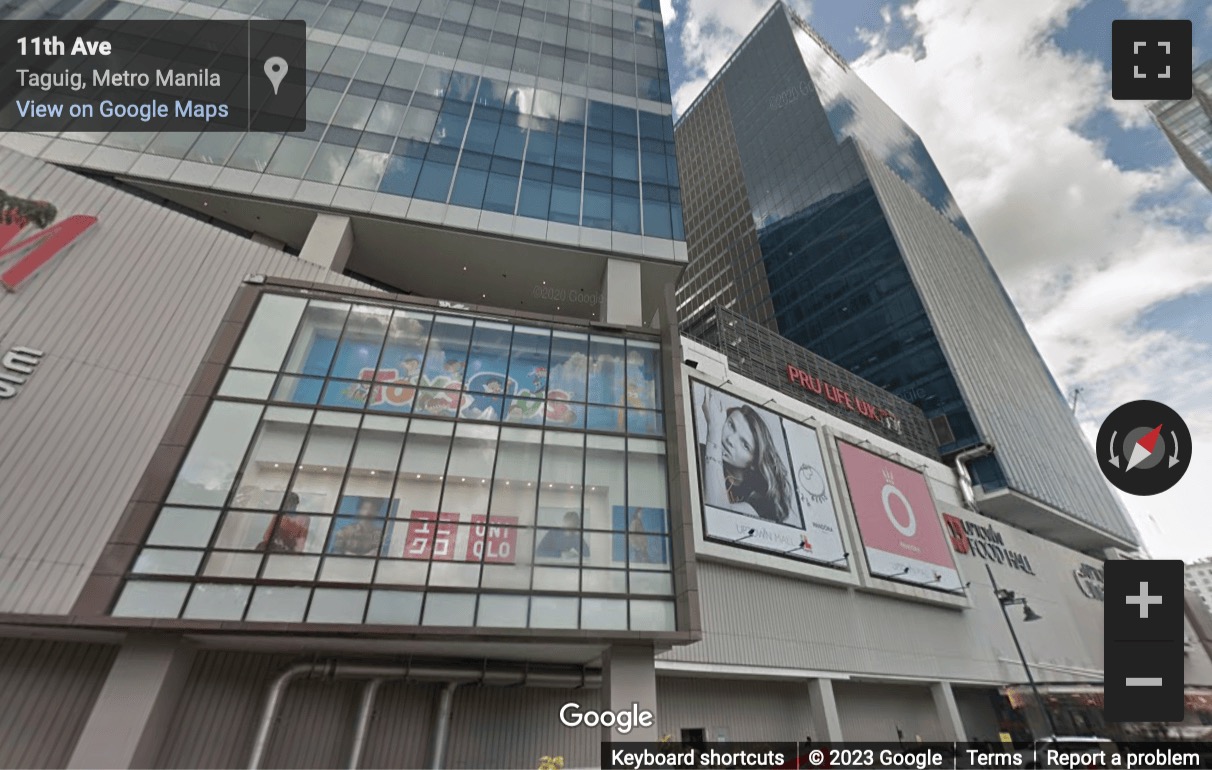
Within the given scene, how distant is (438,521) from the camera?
15086 mm

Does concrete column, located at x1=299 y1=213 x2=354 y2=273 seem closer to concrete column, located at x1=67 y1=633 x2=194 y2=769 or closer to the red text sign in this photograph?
the red text sign

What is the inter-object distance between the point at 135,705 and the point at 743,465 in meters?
22.1

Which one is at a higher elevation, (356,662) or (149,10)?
(149,10)

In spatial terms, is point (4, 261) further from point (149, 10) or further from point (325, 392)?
point (149, 10)

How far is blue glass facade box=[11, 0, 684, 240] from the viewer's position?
78.3 feet

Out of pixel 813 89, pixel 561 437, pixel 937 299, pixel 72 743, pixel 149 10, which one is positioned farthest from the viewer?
pixel 813 89

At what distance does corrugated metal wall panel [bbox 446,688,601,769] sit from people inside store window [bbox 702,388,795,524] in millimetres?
9845

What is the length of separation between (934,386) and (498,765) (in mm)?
46687

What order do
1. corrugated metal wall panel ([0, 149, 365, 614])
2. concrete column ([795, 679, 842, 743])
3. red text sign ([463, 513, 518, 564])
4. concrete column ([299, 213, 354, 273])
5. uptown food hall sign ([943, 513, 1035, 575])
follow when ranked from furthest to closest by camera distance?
uptown food hall sign ([943, 513, 1035, 575]) → concrete column ([299, 213, 354, 273]) → concrete column ([795, 679, 842, 743]) → red text sign ([463, 513, 518, 564]) → corrugated metal wall panel ([0, 149, 365, 614])

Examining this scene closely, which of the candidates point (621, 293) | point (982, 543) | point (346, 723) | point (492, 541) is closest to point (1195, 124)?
point (982, 543)

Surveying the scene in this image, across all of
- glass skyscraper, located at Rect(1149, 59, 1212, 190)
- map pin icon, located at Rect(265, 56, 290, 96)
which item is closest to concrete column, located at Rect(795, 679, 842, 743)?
map pin icon, located at Rect(265, 56, 290, 96)

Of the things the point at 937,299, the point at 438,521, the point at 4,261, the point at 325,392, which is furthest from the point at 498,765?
the point at 937,299

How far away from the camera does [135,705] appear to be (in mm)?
12039

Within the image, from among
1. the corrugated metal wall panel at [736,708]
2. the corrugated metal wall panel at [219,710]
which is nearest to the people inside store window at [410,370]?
the corrugated metal wall panel at [219,710]
